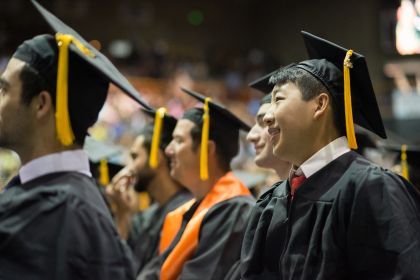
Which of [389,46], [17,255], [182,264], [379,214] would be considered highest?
[17,255]

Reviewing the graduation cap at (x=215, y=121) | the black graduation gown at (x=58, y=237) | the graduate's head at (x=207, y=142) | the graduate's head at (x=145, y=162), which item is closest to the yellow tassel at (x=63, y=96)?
the black graduation gown at (x=58, y=237)

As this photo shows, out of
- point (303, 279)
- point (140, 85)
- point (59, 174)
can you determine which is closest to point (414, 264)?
A: point (303, 279)

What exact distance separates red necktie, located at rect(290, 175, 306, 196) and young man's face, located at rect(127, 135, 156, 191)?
2.47 m

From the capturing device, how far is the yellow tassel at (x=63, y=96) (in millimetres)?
1943

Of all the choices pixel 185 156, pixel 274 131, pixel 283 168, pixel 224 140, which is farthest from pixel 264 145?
pixel 274 131

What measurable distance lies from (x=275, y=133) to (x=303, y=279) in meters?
0.52

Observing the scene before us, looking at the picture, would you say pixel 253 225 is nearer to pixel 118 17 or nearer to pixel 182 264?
pixel 182 264

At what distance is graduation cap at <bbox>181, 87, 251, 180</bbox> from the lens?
3.57 m

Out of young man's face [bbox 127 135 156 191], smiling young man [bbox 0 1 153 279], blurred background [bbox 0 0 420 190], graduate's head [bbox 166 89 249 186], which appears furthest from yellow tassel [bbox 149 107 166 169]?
blurred background [bbox 0 0 420 190]

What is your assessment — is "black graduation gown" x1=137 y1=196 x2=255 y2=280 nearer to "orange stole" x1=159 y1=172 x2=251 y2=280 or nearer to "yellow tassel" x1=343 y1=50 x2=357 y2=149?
"orange stole" x1=159 y1=172 x2=251 y2=280

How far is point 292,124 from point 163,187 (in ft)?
8.35

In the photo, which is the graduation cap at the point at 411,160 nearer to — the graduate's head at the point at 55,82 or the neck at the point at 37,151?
the graduate's head at the point at 55,82

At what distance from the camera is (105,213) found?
6.33ft

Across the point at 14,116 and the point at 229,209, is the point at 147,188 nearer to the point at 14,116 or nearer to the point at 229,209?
the point at 229,209
